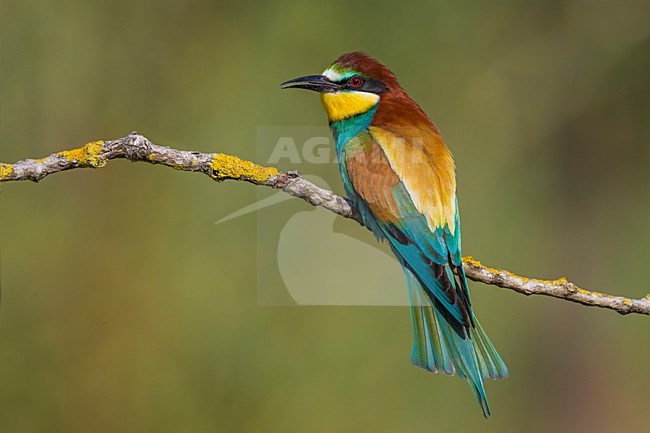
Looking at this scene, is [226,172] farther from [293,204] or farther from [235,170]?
[293,204]

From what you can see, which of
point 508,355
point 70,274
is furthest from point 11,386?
point 508,355

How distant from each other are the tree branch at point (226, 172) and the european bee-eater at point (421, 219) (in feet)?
0.27

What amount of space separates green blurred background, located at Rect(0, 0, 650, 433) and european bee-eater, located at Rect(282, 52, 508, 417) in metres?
1.04

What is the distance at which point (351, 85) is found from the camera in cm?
242

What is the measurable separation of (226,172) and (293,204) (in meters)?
1.59

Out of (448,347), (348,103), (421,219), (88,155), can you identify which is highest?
(348,103)

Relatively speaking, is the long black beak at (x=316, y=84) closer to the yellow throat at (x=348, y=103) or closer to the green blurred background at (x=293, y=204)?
the yellow throat at (x=348, y=103)

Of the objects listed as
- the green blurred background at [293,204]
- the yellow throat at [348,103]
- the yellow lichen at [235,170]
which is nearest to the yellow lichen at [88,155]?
the yellow lichen at [235,170]

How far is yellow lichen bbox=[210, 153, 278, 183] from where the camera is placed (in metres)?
1.87

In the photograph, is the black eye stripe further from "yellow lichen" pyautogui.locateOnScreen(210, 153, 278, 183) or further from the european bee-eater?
Result: "yellow lichen" pyautogui.locateOnScreen(210, 153, 278, 183)

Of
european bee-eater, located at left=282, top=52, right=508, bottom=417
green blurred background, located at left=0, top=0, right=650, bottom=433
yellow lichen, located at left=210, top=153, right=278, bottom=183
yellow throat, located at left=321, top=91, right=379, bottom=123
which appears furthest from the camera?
green blurred background, located at left=0, top=0, right=650, bottom=433

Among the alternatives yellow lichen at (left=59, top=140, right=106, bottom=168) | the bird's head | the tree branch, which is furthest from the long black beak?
yellow lichen at (left=59, top=140, right=106, bottom=168)

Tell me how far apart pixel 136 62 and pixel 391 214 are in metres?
1.81

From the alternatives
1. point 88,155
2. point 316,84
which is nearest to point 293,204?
point 316,84
